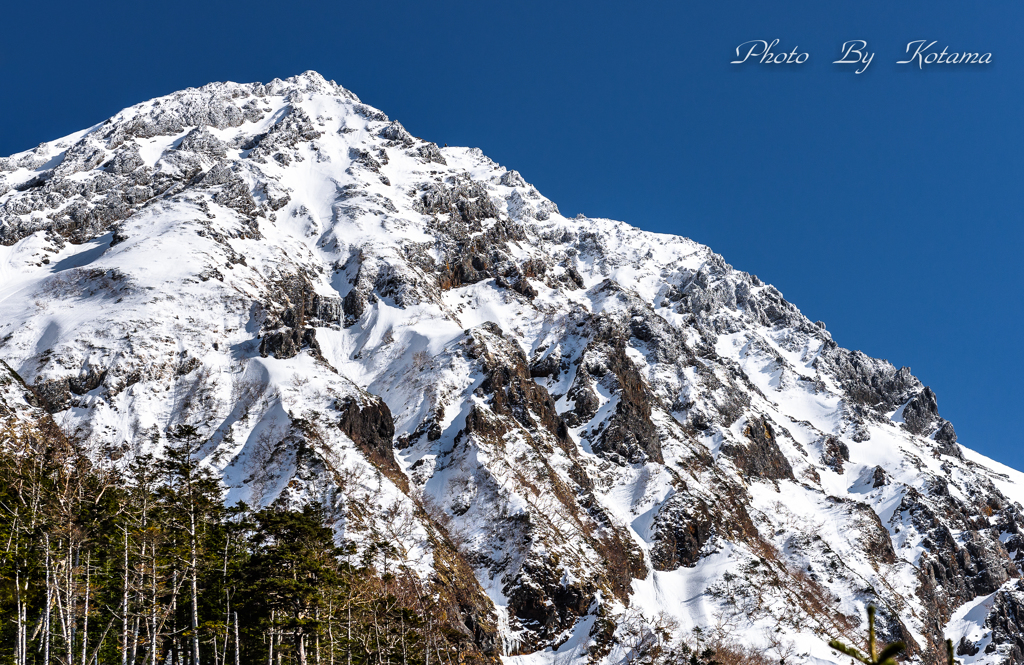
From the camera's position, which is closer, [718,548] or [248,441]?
[248,441]

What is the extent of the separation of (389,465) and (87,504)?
332 ft

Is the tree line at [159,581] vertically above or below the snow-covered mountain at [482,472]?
below

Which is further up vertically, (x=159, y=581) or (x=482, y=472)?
(x=482, y=472)

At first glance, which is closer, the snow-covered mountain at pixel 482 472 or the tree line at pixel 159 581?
the tree line at pixel 159 581

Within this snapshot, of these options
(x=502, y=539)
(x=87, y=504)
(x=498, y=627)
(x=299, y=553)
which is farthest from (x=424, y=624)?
(x=502, y=539)

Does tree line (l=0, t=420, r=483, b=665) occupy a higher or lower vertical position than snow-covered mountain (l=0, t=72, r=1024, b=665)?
lower

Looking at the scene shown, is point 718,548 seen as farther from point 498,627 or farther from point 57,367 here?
point 57,367

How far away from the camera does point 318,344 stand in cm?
18588

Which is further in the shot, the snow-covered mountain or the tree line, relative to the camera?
the snow-covered mountain

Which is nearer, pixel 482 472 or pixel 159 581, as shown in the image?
pixel 159 581

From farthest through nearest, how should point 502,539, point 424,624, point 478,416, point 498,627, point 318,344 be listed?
point 318,344
point 478,416
point 502,539
point 498,627
point 424,624

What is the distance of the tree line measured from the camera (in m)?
44.8

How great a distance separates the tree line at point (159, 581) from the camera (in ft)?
147

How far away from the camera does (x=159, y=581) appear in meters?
48.4
